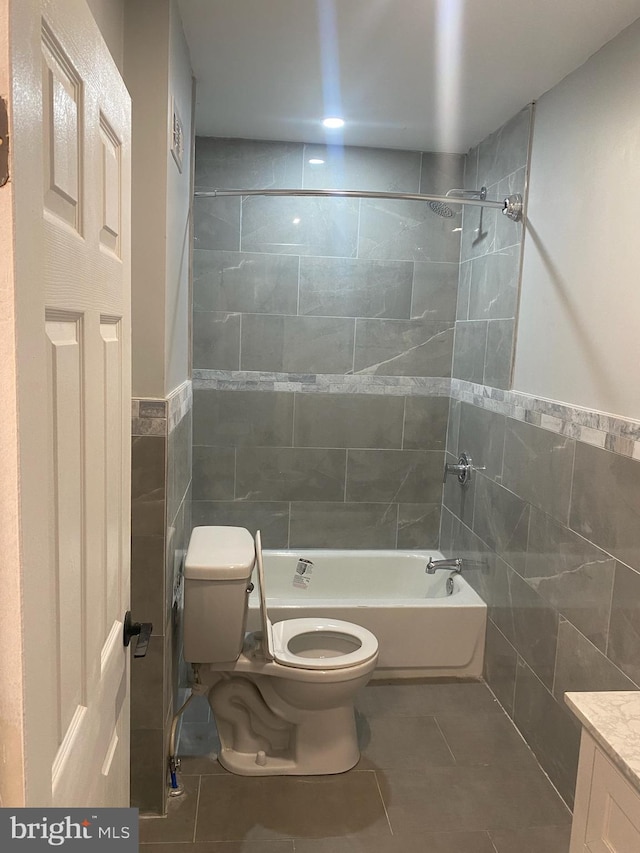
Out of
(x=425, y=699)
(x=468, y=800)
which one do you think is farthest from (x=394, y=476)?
(x=468, y=800)

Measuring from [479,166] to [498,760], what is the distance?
8.84 feet

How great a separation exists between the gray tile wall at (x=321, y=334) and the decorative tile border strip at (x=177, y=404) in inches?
25.0

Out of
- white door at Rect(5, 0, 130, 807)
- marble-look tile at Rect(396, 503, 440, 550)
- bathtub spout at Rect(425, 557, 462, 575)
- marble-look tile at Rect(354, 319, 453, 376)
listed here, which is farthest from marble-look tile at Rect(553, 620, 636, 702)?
marble-look tile at Rect(354, 319, 453, 376)

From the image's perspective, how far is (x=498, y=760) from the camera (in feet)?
8.07

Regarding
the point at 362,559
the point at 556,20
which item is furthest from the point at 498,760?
the point at 556,20

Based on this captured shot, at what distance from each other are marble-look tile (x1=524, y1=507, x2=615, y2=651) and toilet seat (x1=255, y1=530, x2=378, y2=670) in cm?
69

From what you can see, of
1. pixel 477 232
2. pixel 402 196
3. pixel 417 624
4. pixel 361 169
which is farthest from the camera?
pixel 361 169

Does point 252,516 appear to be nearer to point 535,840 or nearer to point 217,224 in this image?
point 217,224

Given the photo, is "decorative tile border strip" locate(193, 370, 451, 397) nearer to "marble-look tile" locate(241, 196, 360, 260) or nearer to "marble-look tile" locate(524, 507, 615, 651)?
"marble-look tile" locate(241, 196, 360, 260)

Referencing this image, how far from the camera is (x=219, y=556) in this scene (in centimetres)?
223

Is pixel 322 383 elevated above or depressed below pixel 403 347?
below

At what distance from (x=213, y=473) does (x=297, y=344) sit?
819 millimetres

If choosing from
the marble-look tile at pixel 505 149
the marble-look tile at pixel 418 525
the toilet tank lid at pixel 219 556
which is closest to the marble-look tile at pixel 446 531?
the marble-look tile at pixel 418 525

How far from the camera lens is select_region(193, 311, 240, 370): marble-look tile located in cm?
335
